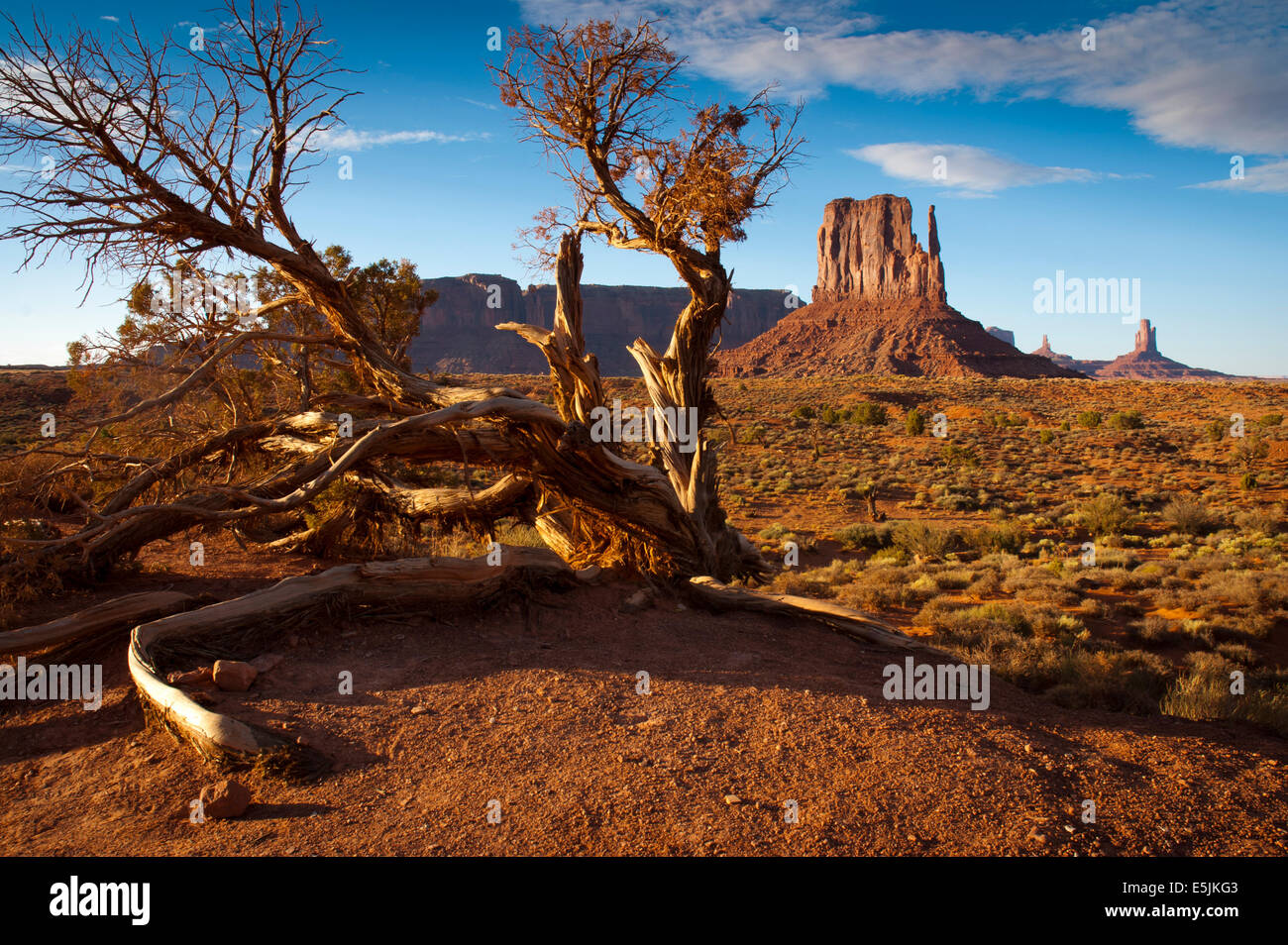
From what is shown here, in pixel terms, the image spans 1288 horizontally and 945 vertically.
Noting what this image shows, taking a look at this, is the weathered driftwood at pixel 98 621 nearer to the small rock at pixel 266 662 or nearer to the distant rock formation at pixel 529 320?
the small rock at pixel 266 662

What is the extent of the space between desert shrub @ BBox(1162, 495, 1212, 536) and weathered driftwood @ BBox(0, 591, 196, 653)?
19.2 metres

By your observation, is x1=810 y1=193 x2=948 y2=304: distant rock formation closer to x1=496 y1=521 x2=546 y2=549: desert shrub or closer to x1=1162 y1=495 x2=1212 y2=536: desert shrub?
x1=1162 y1=495 x2=1212 y2=536: desert shrub

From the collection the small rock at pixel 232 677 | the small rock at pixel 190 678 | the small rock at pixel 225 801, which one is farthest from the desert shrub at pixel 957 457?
the small rock at pixel 225 801

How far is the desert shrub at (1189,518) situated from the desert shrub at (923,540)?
18.0ft

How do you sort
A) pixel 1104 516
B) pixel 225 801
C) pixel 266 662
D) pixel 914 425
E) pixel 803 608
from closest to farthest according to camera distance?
pixel 225 801, pixel 266 662, pixel 803 608, pixel 1104 516, pixel 914 425

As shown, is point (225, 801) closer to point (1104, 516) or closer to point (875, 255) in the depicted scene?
point (1104, 516)

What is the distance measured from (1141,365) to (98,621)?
21274cm

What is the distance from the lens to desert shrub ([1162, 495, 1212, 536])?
17000 millimetres

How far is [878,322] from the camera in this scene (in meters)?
100

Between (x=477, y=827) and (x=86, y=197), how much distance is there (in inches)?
235

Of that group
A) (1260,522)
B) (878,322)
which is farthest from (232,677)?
(878,322)

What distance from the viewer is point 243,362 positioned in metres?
14.7

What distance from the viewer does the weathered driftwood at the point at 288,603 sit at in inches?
155

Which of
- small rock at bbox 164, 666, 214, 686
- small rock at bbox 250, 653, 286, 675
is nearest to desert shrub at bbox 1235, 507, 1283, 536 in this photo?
small rock at bbox 250, 653, 286, 675
